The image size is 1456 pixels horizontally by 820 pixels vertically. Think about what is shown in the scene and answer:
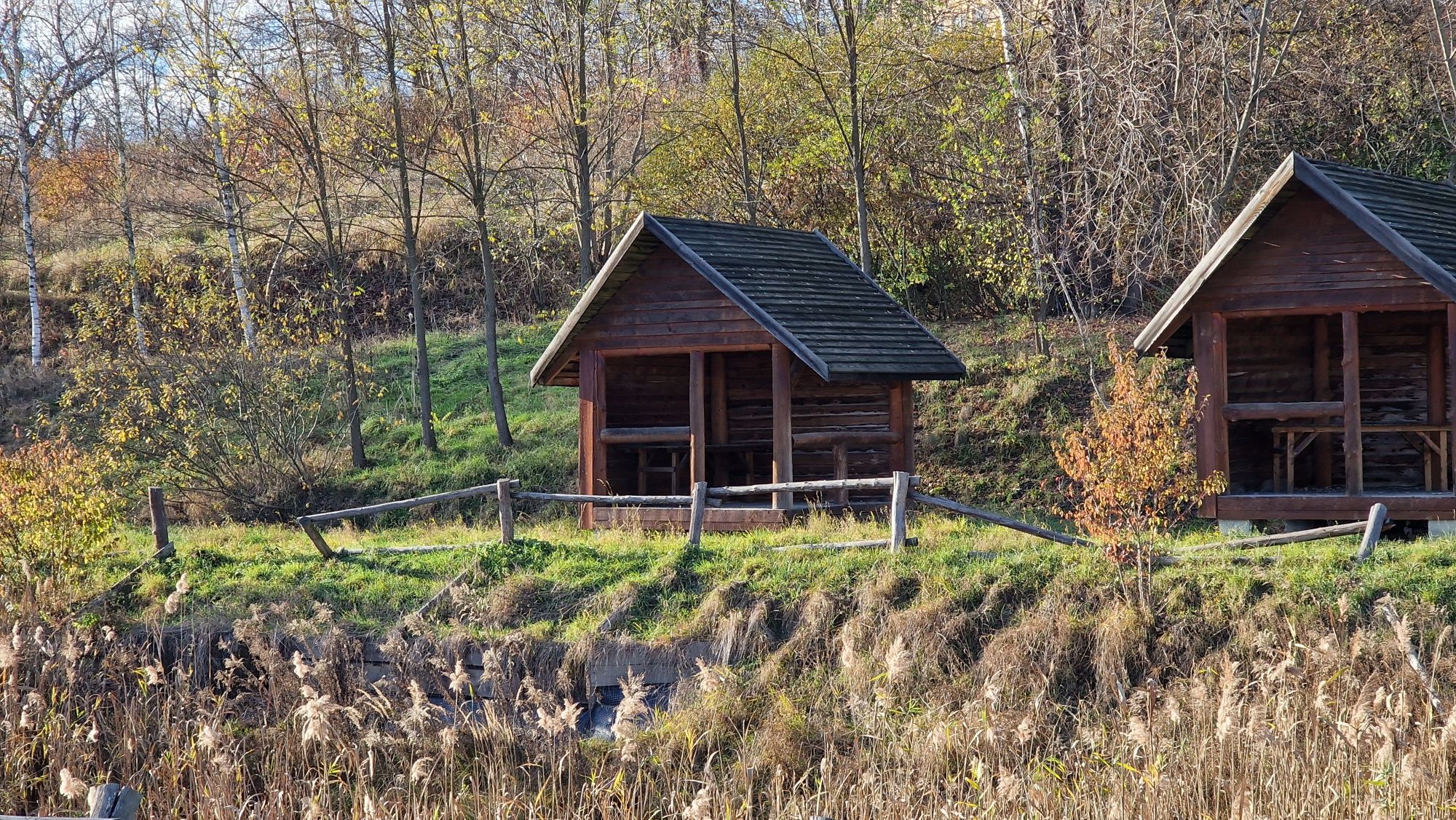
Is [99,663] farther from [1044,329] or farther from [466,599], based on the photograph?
[1044,329]

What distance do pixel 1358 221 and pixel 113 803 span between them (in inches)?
465

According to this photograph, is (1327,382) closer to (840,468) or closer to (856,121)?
(840,468)

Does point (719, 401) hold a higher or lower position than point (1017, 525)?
higher

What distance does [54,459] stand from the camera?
13.7 metres

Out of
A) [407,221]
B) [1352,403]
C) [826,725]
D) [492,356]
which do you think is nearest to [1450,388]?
[1352,403]

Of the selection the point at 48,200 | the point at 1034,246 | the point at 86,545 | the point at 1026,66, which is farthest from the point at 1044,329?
the point at 48,200

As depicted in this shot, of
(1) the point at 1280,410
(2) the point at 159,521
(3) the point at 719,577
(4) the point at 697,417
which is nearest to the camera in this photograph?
(3) the point at 719,577

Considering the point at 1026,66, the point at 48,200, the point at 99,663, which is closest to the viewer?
the point at 99,663

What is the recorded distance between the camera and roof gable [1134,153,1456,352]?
41.8 feet

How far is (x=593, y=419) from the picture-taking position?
→ 16.0m

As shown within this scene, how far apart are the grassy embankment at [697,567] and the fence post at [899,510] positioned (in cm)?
22

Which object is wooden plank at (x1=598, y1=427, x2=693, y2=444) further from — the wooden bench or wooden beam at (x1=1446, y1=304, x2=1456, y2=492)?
wooden beam at (x1=1446, y1=304, x2=1456, y2=492)

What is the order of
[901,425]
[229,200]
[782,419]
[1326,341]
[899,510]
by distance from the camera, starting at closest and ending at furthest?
[899,510] < [782,419] < [1326,341] < [901,425] < [229,200]

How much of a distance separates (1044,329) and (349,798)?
55.5 ft
